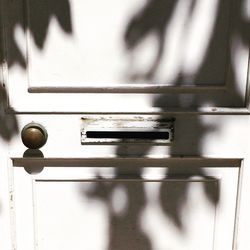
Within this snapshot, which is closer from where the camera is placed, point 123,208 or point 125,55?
point 125,55

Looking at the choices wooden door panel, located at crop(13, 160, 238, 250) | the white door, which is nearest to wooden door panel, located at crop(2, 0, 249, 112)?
the white door

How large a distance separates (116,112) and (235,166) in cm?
49

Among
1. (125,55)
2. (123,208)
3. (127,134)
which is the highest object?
(125,55)

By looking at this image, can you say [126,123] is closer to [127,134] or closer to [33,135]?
[127,134]

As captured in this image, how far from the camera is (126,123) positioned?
143 cm

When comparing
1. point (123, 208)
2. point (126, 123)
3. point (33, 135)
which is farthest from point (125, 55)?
point (123, 208)

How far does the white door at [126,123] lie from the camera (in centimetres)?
137

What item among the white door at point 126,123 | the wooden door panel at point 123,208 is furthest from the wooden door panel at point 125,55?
the wooden door panel at point 123,208

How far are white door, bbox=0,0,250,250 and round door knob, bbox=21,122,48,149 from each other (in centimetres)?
3

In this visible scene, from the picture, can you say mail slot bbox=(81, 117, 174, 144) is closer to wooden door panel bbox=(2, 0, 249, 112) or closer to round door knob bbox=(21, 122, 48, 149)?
wooden door panel bbox=(2, 0, 249, 112)

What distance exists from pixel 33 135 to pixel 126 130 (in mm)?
325

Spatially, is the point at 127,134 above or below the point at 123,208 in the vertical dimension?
above

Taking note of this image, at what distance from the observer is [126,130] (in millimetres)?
1436

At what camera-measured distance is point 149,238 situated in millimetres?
1564
